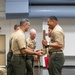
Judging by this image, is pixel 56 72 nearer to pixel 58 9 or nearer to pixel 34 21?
pixel 58 9

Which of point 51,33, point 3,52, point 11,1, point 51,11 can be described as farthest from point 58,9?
point 51,33

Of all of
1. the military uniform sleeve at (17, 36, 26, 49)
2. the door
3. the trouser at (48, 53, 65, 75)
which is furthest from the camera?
the door

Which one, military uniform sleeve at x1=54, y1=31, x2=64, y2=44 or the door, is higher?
military uniform sleeve at x1=54, y1=31, x2=64, y2=44

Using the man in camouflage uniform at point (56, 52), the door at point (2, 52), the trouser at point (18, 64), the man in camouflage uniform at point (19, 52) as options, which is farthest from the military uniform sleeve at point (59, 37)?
the door at point (2, 52)

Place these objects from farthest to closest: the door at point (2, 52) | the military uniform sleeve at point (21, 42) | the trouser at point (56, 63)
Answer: the door at point (2, 52) → the trouser at point (56, 63) → the military uniform sleeve at point (21, 42)

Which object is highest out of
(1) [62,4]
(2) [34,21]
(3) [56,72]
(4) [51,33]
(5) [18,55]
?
(1) [62,4]

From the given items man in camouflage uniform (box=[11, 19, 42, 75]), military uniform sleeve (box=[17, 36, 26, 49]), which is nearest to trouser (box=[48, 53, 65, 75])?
man in camouflage uniform (box=[11, 19, 42, 75])

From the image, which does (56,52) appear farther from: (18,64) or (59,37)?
(18,64)

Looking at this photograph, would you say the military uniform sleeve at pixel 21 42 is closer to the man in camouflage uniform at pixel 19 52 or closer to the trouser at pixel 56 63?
the man in camouflage uniform at pixel 19 52

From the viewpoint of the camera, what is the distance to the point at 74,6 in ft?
33.5

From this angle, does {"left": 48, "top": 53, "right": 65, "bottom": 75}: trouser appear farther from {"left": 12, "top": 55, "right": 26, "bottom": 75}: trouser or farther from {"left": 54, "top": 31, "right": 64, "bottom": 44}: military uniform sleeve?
{"left": 12, "top": 55, "right": 26, "bottom": 75}: trouser

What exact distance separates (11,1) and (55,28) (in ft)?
17.0

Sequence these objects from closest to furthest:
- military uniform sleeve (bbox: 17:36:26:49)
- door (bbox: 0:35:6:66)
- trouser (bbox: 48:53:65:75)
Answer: military uniform sleeve (bbox: 17:36:26:49) → trouser (bbox: 48:53:65:75) → door (bbox: 0:35:6:66)

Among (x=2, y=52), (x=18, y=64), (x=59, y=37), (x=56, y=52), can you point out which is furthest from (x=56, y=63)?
(x=2, y=52)
